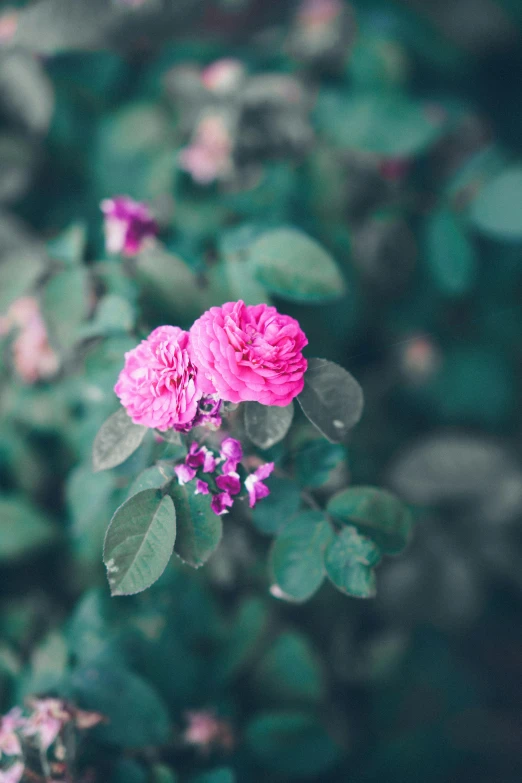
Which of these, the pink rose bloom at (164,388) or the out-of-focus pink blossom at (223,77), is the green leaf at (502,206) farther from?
the pink rose bloom at (164,388)

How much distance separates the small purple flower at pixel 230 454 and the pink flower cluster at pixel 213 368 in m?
0.03

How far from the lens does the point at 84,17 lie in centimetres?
116

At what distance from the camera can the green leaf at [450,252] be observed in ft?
3.54

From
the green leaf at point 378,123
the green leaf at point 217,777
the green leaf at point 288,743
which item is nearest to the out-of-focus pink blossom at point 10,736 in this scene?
the green leaf at point 217,777

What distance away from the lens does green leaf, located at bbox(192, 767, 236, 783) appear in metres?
0.68

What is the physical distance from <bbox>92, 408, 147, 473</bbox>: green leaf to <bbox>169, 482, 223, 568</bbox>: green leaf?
Result: 0.22 feet

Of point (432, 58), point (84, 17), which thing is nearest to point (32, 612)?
point (84, 17)

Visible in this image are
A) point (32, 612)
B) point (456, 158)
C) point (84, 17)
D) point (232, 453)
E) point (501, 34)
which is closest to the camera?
point (232, 453)

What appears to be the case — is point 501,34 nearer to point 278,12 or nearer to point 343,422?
point 278,12

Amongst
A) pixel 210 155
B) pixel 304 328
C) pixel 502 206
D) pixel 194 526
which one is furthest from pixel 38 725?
pixel 502 206

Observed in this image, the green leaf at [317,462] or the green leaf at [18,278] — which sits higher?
the green leaf at [18,278]

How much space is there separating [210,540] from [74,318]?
1.50ft

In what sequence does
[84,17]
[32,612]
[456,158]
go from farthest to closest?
1. [456,158]
2. [84,17]
3. [32,612]

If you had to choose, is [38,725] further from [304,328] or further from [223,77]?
[223,77]
